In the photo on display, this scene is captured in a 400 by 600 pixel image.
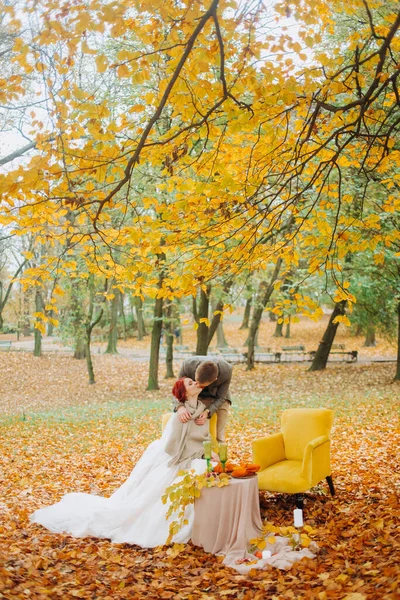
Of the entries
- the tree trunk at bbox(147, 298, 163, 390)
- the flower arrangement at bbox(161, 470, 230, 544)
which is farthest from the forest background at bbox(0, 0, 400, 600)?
the tree trunk at bbox(147, 298, 163, 390)

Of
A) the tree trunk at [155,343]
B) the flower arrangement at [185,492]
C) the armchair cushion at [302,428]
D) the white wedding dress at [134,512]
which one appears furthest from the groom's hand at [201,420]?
the tree trunk at [155,343]

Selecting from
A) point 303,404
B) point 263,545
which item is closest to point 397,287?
point 303,404

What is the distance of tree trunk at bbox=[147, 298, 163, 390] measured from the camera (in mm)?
16922

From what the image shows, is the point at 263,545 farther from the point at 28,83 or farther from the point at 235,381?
the point at 235,381

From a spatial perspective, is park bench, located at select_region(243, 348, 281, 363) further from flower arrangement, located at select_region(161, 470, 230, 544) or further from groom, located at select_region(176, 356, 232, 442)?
flower arrangement, located at select_region(161, 470, 230, 544)

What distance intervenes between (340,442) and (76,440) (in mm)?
4768

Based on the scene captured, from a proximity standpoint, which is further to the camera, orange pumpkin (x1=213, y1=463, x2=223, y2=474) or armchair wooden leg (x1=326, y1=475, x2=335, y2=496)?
armchair wooden leg (x1=326, y1=475, x2=335, y2=496)

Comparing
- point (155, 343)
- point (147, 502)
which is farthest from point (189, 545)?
point (155, 343)

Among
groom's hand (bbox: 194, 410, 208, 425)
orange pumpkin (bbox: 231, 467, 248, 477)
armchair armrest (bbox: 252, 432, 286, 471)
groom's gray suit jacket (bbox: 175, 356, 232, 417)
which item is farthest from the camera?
groom's gray suit jacket (bbox: 175, 356, 232, 417)

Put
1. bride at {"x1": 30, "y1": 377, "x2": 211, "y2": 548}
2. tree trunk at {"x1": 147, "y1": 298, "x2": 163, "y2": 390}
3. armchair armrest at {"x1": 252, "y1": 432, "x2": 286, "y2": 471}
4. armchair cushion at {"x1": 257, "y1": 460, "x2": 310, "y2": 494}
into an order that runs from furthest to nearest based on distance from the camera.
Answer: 1. tree trunk at {"x1": 147, "y1": 298, "x2": 163, "y2": 390}
2. armchair armrest at {"x1": 252, "y1": 432, "x2": 286, "y2": 471}
3. armchair cushion at {"x1": 257, "y1": 460, "x2": 310, "y2": 494}
4. bride at {"x1": 30, "y1": 377, "x2": 211, "y2": 548}

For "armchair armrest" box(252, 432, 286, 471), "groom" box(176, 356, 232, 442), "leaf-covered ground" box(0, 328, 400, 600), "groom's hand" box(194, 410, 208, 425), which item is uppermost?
"groom" box(176, 356, 232, 442)

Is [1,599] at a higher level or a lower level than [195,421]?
lower

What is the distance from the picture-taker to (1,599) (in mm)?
3666

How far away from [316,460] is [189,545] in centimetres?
159
